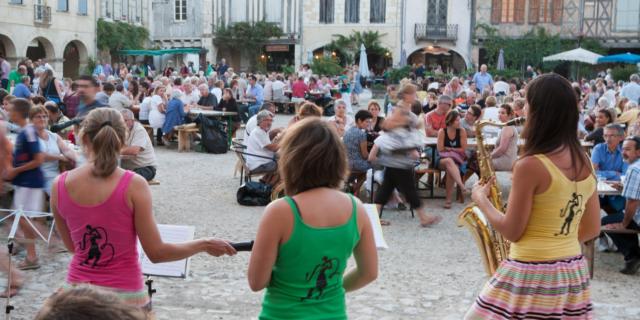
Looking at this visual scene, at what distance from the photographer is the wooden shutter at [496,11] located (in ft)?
122

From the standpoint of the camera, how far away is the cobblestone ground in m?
5.27

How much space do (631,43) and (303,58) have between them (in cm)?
1648

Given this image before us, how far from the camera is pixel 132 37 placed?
35031mm

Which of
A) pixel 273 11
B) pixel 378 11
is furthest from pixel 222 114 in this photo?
pixel 273 11

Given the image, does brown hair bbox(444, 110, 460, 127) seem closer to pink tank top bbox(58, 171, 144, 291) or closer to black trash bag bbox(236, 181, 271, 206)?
black trash bag bbox(236, 181, 271, 206)

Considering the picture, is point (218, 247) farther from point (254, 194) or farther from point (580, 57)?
point (580, 57)

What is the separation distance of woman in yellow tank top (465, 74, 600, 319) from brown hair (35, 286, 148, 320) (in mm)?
1917

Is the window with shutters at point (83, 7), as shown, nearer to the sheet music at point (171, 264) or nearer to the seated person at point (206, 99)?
the seated person at point (206, 99)

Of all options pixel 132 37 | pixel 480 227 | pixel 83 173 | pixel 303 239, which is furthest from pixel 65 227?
pixel 132 37

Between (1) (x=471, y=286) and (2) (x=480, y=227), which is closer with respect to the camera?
(2) (x=480, y=227)

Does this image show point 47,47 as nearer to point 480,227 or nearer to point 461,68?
point 461,68

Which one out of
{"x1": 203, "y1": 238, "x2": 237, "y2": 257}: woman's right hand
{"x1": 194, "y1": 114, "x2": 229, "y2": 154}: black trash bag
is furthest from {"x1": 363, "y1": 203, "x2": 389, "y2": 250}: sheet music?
{"x1": 194, "y1": 114, "x2": 229, "y2": 154}: black trash bag

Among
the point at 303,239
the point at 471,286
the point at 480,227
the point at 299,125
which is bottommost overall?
the point at 471,286

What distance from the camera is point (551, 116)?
2879mm
